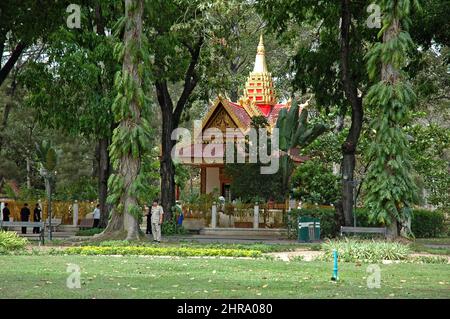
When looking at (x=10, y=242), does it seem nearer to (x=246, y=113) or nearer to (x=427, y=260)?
(x=427, y=260)

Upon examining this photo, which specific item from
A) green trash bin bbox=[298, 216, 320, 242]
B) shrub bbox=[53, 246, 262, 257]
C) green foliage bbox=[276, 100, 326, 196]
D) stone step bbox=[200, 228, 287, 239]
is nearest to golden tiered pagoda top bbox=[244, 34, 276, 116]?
green foliage bbox=[276, 100, 326, 196]

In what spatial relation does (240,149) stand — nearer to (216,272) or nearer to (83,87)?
(83,87)

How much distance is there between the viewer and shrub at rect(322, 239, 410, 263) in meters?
20.3

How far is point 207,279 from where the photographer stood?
15.1 metres

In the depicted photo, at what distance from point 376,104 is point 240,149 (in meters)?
18.3

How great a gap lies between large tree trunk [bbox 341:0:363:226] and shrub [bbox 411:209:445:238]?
6651 millimetres

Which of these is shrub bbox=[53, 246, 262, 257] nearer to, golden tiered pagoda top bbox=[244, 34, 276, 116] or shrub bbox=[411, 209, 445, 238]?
shrub bbox=[411, 209, 445, 238]

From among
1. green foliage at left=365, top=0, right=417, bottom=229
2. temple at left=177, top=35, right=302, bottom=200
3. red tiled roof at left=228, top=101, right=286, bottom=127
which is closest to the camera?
green foliage at left=365, top=0, right=417, bottom=229

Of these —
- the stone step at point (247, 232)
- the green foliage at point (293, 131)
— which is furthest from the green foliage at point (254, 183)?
the stone step at point (247, 232)

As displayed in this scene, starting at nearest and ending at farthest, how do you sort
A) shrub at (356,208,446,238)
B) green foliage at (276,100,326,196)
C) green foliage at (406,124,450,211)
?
shrub at (356,208,446,238), green foliage at (276,100,326,196), green foliage at (406,124,450,211)

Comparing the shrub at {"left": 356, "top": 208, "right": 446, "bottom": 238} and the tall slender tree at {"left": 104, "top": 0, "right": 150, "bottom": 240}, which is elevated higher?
the tall slender tree at {"left": 104, "top": 0, "right": 150, "bottom": 240}

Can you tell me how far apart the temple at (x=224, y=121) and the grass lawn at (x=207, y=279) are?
27.9 meters

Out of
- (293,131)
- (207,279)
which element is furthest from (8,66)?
(207,279)

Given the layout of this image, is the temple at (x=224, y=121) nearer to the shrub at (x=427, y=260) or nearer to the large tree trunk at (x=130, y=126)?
the large tree trunk at (x=130, y=126)
